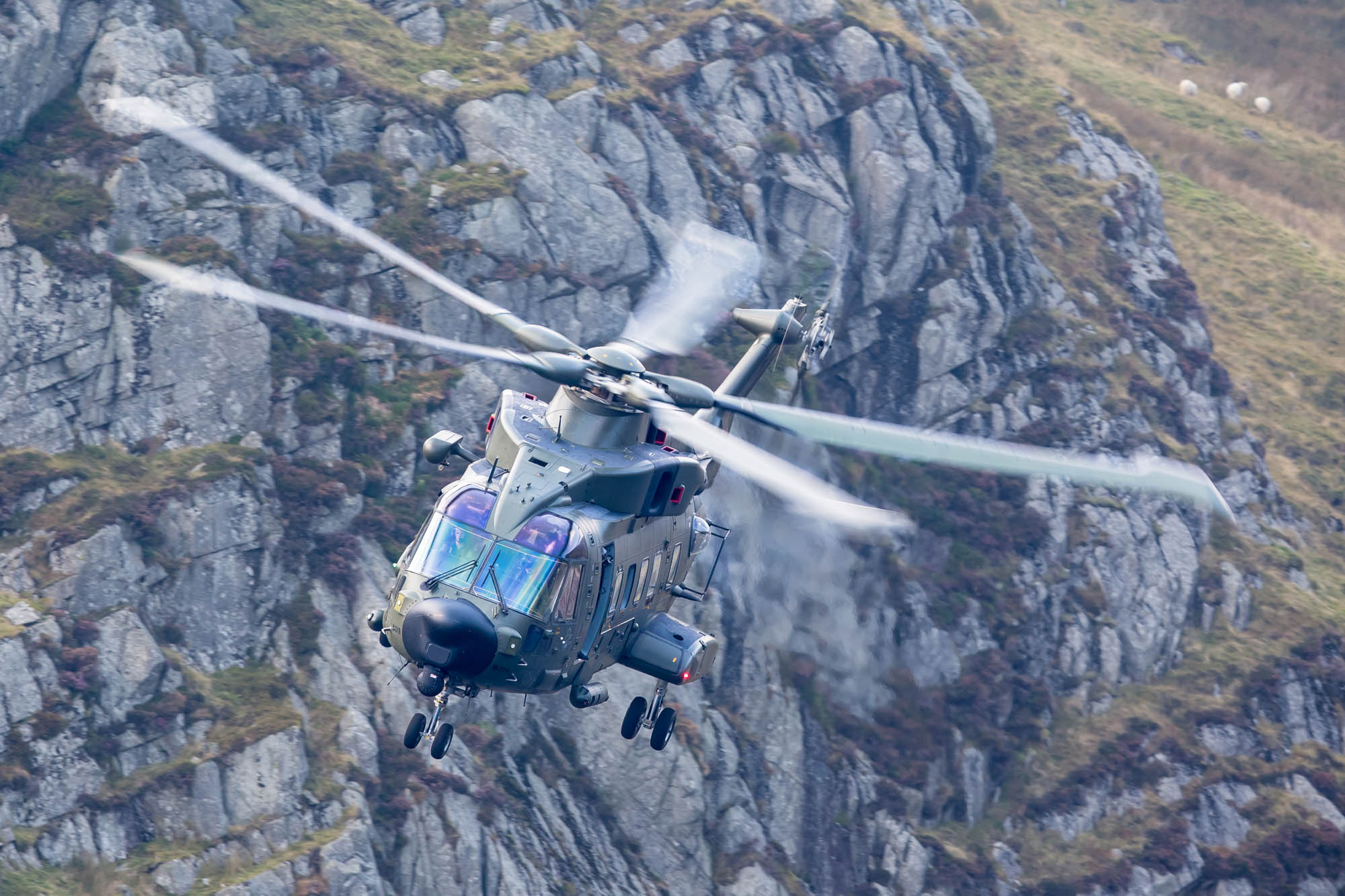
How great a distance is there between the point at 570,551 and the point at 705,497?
16.6 metres

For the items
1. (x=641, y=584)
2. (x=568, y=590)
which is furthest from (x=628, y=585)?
(x=568, y=590)

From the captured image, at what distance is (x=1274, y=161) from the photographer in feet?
239

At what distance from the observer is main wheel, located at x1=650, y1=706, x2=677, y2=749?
27.8m

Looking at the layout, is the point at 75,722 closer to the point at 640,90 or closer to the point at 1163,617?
the point at 640,90

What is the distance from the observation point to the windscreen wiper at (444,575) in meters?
23.1

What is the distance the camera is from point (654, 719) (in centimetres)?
2772

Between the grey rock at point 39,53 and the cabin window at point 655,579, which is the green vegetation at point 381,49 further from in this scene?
the cabin window at point 655,579

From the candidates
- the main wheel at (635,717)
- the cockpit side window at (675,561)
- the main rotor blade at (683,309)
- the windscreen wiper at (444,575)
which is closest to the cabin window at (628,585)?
the cockpit side window at (675,561)

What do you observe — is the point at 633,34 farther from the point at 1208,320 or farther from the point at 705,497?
the point at 1208,320

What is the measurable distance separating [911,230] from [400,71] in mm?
17856

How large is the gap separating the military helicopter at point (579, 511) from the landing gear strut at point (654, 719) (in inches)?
1.8

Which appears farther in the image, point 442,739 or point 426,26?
point 426,26

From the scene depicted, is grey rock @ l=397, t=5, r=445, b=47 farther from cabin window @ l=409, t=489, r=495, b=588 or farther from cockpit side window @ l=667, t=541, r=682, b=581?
cabin window @ l=409, t=489, r=495, b=588

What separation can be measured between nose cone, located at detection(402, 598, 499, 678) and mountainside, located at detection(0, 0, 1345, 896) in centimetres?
1042
